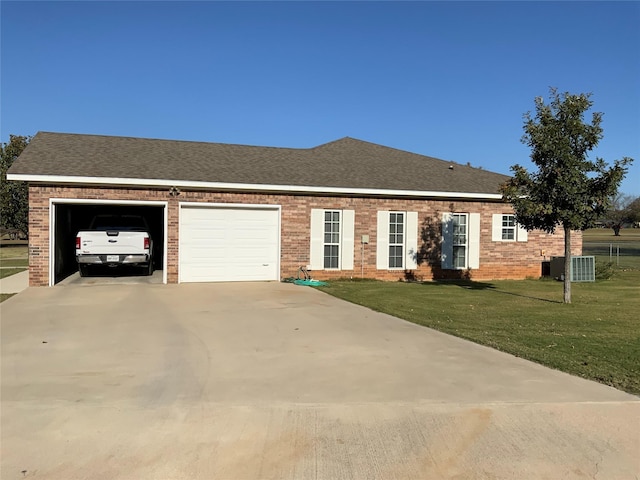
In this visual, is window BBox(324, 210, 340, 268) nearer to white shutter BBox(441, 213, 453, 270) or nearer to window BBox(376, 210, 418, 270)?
window BBox(376, 210, 418, 270)

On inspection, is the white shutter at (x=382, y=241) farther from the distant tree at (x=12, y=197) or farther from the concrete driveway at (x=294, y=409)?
the distant tree at (x=12, y=197)

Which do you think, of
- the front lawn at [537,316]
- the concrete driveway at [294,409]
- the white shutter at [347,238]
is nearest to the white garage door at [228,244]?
the white shutter at [347,238]

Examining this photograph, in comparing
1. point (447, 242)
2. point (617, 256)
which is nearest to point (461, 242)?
point (447, 242)

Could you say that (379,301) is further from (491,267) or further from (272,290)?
(491,267)

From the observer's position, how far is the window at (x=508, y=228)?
18156mm

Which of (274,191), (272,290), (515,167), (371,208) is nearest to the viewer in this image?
(515,167)

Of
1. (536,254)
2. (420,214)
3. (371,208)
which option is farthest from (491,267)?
(371,208)

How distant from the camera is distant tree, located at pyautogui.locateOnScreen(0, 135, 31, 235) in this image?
32750 mm

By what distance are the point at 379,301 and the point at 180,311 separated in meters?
4.42

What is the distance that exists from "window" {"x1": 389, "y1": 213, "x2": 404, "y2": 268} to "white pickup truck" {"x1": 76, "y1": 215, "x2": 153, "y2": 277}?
765 cm

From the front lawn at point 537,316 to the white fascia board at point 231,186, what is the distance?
2893 mm

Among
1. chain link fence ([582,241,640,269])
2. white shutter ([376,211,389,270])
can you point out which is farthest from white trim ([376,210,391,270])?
chain link fence ([582,241,640,269])

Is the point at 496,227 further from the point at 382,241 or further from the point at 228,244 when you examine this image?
the point at 228,244

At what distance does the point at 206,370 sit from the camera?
5902mm
